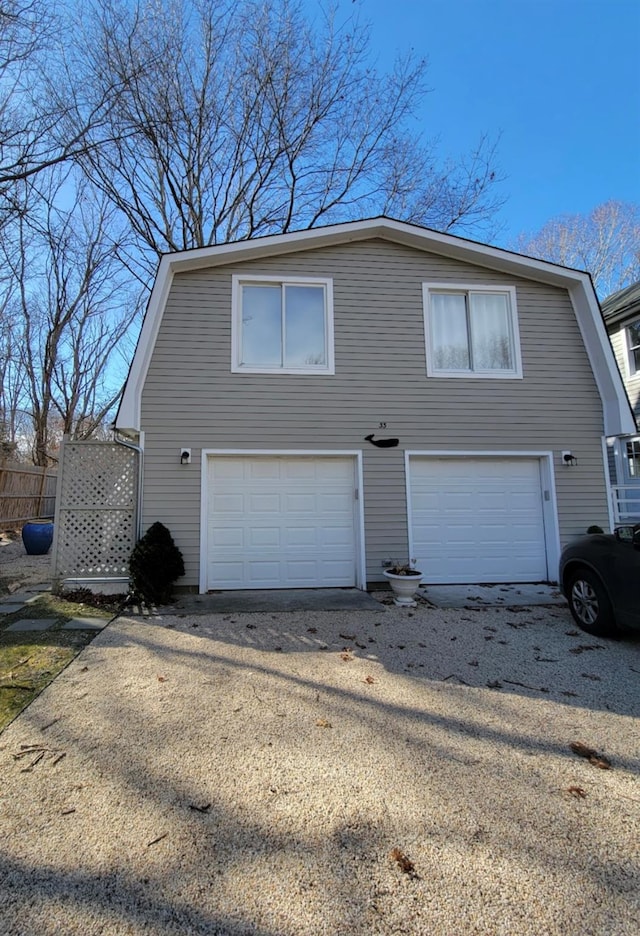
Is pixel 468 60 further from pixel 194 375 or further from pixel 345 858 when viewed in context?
pixel 345 858

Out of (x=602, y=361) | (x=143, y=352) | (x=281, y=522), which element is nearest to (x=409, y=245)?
(x=602, y=361)

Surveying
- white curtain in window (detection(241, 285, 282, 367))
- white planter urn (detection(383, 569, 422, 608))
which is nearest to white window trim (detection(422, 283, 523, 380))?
white curtain in window (detection(241, 285, 282, 367))

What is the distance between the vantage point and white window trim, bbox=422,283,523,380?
290 inches

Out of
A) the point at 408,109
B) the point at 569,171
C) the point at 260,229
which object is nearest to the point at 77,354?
the point at 260,229

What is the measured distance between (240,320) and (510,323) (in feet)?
14.8

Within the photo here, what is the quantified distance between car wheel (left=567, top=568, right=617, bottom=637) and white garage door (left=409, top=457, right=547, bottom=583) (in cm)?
223

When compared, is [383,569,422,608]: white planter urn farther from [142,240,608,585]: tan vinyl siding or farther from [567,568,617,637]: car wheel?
[567,568,617,637]: car wheel

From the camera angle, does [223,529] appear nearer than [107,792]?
No

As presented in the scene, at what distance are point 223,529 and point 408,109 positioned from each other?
12.8m

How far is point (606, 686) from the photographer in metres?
3.51

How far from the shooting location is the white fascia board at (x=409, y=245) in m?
6.73

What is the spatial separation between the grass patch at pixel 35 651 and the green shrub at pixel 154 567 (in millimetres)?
514

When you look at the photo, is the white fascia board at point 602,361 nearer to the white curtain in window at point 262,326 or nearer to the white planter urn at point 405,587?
the white planter urn at point 405,587

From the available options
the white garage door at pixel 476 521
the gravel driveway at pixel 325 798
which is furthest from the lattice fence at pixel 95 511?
the white garage door at pixel 476 521
